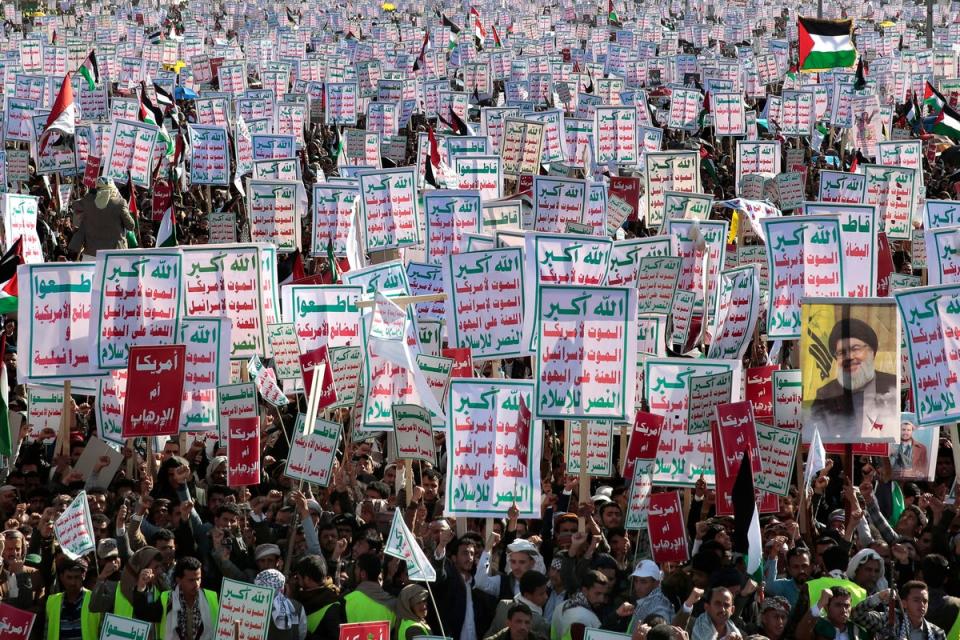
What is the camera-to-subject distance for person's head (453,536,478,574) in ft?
31.0

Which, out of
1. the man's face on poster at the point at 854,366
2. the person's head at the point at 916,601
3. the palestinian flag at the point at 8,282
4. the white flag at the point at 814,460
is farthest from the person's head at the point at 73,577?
the palestinian flag at the point at 8,282

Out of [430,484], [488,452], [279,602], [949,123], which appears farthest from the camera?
[949,123]

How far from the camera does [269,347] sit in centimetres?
1318

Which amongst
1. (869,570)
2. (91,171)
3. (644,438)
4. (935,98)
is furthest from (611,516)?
(935,98)

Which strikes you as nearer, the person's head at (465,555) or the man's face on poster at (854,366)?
the person's head at (465,555)

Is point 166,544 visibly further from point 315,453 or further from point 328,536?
point 315,453

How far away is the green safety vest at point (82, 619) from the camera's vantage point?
30.5 feet

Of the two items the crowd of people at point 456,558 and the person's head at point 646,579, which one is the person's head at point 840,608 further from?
the person's head at point 646,579

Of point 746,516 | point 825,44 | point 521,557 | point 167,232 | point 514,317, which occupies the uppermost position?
point 825,44

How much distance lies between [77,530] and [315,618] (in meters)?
1.43

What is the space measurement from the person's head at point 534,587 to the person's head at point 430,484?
7.47ft

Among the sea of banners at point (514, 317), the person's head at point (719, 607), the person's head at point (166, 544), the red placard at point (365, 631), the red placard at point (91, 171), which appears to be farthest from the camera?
the red placard at point (91, 171)

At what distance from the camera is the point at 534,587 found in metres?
9.02

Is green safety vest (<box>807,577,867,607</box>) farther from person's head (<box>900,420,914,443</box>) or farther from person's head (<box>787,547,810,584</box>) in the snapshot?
person's head (<box>900,420,914,443</box>)
